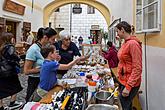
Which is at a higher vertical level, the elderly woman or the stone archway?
the stone archway

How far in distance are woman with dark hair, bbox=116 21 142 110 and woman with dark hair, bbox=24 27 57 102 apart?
89cm

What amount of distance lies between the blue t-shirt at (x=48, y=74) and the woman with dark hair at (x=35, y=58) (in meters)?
0.47

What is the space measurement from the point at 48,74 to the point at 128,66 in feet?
2.55

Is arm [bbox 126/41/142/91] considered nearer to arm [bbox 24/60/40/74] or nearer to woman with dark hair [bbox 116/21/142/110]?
woman with dark hair [bbox 116/21/142/110]

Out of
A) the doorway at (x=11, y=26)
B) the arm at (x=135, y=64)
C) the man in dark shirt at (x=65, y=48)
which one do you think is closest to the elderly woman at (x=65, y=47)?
the man in dark shirt at (x=65, y=48)

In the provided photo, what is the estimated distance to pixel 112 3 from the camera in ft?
35.7

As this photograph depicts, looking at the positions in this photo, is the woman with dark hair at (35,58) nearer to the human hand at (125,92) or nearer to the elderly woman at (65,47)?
the elderly woman at (65,47)

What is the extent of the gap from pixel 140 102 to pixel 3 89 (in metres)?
2.04

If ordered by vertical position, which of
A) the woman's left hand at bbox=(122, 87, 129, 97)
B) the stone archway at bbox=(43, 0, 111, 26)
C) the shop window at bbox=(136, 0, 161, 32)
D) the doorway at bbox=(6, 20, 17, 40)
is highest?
the stone archway at bbox=(43, 0, 111, 26)

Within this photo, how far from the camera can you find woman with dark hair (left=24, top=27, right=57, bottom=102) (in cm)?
279

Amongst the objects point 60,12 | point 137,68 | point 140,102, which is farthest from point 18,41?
point 60,12

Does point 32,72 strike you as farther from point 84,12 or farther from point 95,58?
point 84,12

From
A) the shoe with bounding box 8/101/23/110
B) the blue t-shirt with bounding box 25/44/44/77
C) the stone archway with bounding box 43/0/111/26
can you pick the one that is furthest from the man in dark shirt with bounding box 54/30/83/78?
the stone archway with bounding box 43/0/111/26

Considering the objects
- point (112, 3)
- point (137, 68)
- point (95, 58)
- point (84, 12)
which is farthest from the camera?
point (84, 12)
